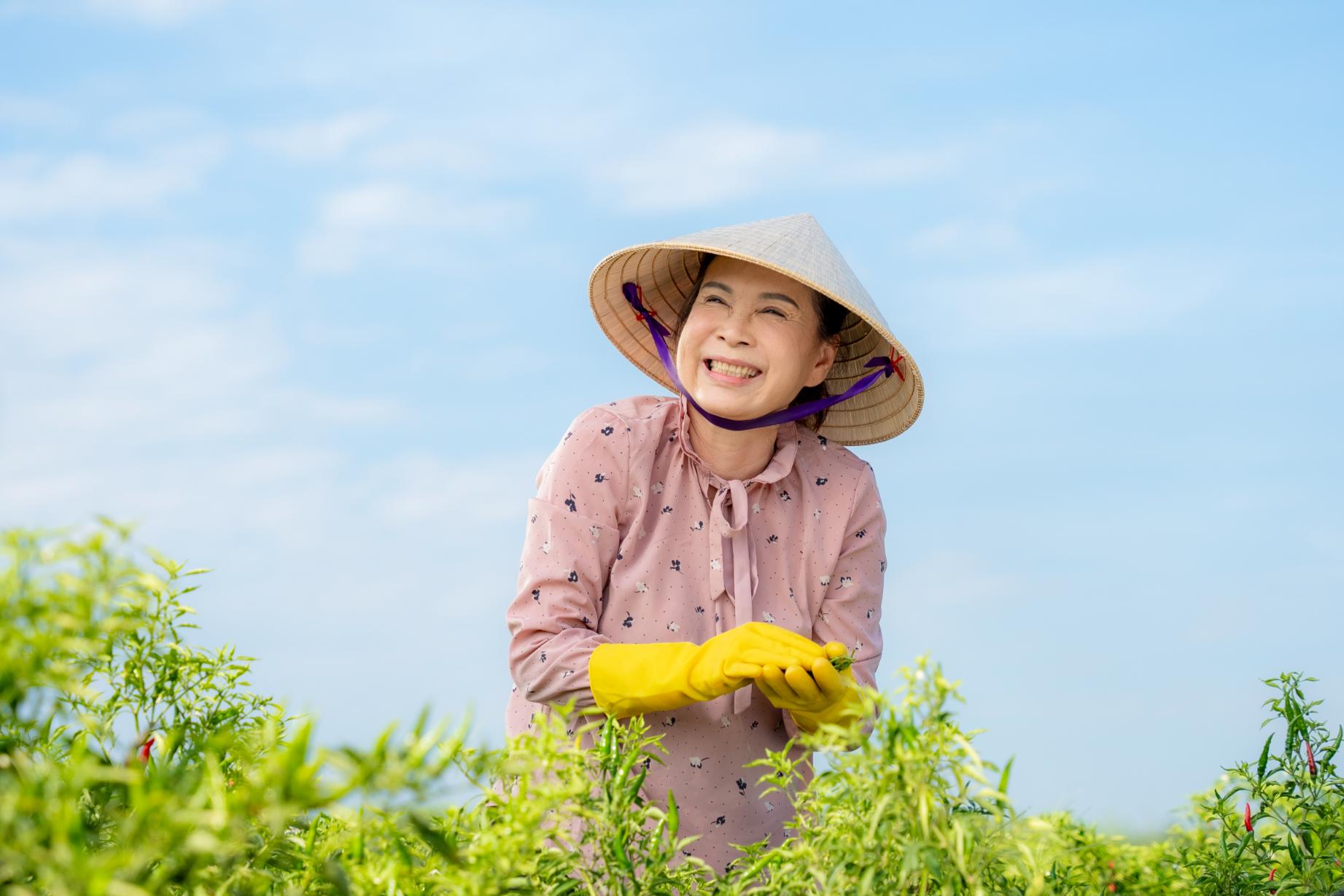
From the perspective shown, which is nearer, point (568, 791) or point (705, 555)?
point (568, 791)

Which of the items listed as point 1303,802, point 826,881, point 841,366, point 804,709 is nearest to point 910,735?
point 826,881

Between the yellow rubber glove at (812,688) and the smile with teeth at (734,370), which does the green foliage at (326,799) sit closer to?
the yellow rubber glove at (812,688)

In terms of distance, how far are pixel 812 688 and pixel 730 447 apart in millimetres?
662

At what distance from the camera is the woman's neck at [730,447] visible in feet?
8.55

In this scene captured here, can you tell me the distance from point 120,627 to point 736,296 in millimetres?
1621

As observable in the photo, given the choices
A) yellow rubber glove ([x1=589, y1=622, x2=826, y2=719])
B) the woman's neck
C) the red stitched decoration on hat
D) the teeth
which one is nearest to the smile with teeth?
the teeth

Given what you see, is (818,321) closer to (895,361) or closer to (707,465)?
(895,361)

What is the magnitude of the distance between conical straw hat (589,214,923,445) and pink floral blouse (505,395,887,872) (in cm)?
18

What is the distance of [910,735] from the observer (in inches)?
43.7

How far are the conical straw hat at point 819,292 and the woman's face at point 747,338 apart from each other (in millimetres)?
44

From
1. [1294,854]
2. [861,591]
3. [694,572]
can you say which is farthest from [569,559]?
[1294,854]

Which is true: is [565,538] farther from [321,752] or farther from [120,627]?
[321,752]

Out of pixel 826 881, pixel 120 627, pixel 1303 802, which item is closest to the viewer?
pixel 120 627

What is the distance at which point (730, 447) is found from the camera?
2.61m
